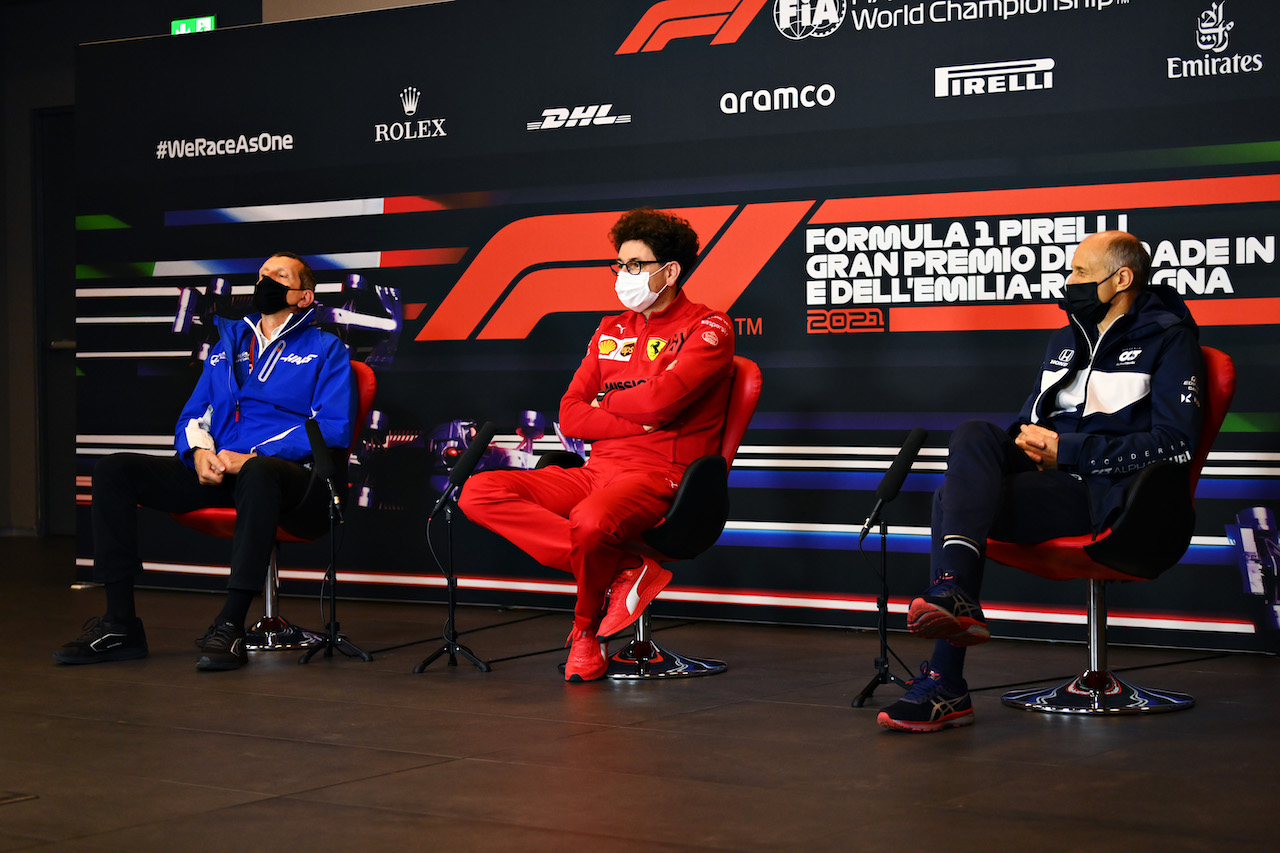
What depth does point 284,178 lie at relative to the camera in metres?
6.26

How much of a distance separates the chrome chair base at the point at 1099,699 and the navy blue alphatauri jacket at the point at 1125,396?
1.48 feet

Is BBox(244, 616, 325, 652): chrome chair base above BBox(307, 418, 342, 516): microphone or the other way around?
the other way around

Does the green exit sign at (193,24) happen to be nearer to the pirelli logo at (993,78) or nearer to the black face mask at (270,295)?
the black face mask at (270,295)

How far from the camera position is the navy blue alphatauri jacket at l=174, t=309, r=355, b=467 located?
481cm

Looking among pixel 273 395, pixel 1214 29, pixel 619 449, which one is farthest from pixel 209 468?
pixel 1214 29

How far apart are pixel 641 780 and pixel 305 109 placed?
4.12 m

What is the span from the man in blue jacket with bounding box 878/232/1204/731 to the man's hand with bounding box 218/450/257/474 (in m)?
2.26

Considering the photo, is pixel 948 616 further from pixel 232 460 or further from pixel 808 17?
pixel 808 17

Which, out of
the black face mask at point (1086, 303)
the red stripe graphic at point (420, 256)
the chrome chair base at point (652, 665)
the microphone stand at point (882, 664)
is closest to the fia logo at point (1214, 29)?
the black face mask at point (1086, 303)

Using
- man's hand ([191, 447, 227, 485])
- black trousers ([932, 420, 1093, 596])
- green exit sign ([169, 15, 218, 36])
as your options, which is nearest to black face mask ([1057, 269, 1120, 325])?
black trousers ([932, 420, 1093, 596])

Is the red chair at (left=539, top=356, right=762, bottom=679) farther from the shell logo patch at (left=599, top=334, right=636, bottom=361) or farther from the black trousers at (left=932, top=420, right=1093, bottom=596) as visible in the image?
the black trousers at (left=932, top=420, right=1093, bottom=596)

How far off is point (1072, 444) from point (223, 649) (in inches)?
101

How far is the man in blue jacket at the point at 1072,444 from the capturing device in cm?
350

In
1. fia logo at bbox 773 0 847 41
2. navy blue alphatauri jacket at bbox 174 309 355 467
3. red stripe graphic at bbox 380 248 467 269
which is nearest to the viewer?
navy blue alphatauri jacket at bbox 174 309 355 467
